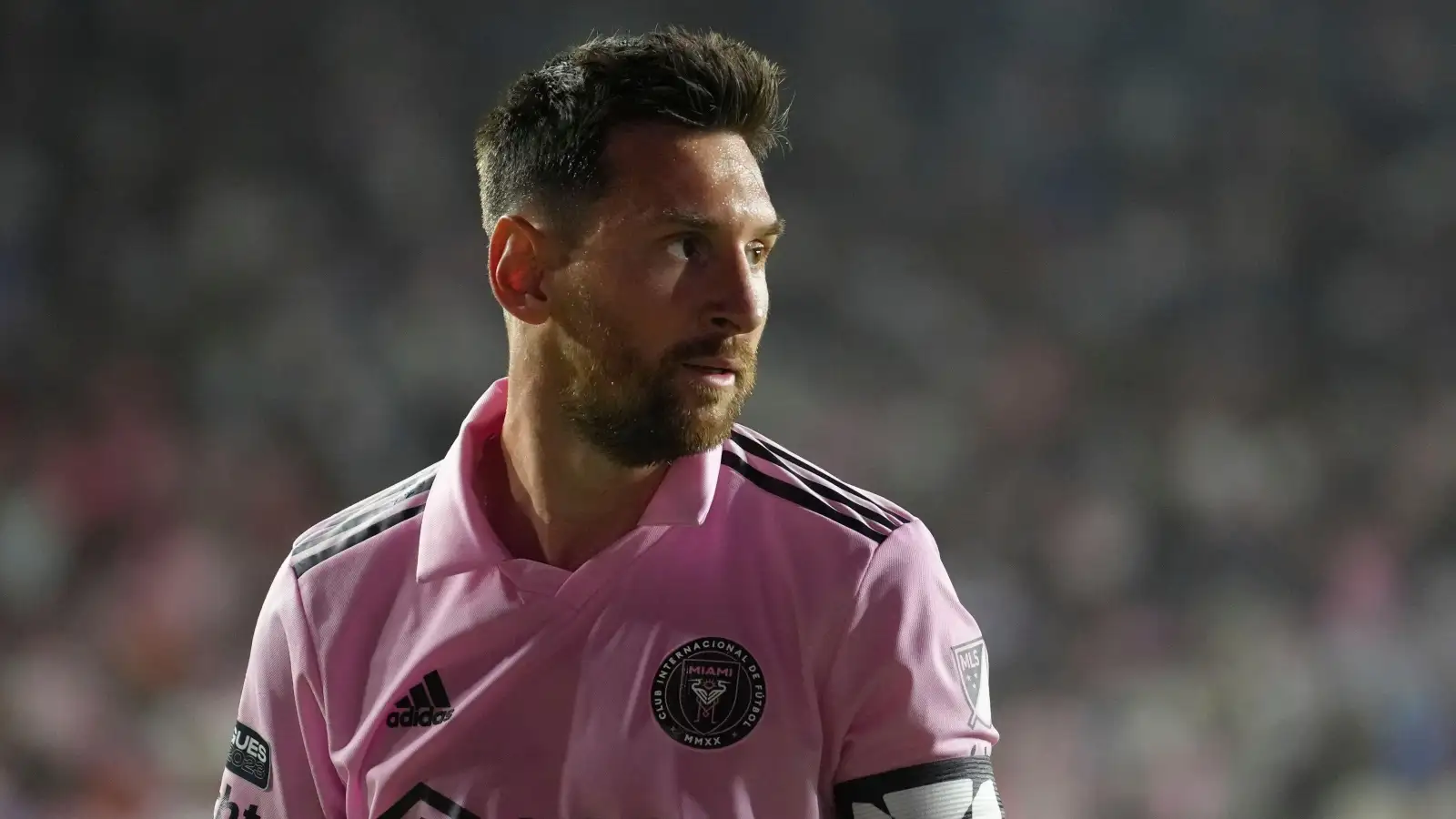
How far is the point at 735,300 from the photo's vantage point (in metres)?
1.20

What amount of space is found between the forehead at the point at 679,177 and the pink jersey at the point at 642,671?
22 centimetres

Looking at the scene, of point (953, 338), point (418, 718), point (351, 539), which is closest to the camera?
point (418, 718)

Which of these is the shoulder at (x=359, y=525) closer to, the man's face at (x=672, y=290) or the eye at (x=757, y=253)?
the man's face at (x=672, y=290)

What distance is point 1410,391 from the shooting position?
3.62m

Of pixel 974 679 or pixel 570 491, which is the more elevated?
pixel 570 491

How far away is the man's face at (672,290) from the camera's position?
3.96 ft

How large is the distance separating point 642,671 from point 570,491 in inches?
7.3

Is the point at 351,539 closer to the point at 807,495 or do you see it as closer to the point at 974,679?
the point at 807,495

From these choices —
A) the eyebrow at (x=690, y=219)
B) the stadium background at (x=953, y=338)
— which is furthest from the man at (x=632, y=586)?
the stadium background at (x=953, y=338)

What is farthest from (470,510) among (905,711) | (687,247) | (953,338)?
(953,338)

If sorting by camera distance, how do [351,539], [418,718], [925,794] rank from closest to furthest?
[925,794] < [418,718] < [351,539]

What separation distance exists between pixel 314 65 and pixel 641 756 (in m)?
2.89

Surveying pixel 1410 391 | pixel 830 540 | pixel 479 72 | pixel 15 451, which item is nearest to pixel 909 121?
pixel 479 72

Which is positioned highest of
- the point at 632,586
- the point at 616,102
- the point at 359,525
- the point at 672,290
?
the point at 616,102
